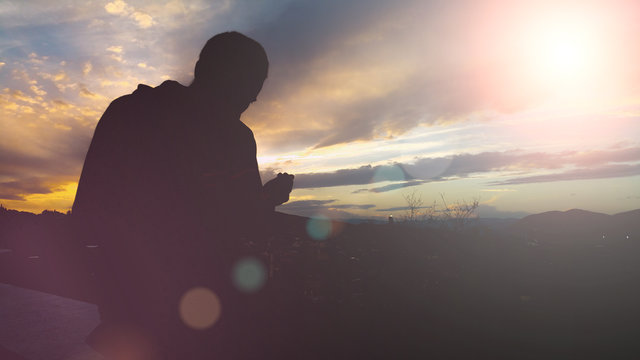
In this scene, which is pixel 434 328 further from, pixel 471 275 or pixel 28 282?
pixel 28 282

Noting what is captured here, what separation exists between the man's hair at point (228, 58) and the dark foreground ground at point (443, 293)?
0.79 metres

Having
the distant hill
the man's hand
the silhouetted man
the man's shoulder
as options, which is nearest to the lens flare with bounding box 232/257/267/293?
the silhouetted man

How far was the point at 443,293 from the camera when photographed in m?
3.53

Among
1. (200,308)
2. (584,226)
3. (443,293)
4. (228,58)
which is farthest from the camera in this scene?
(584,226)

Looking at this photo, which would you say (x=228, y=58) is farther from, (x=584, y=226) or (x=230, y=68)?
(x=584, y=226)

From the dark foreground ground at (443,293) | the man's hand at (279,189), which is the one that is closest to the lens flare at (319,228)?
the dark foreground ground at (443,293)

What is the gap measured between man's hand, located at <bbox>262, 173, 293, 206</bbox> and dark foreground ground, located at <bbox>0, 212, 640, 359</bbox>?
0.70ft

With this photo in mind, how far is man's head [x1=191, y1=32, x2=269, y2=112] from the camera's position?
63.9 inches

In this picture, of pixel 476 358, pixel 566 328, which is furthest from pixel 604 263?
pixel 476 358

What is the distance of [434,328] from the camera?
8.64 ft

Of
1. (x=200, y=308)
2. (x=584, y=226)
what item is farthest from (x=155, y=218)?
(x=584, y=226)

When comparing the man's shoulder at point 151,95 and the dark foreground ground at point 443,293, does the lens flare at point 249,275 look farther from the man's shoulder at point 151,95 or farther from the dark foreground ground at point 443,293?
the man's shoulder at point 151,95

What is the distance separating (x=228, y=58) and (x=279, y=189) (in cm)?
62

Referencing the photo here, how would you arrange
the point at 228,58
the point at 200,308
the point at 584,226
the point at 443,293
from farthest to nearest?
the point at 584,226 → the point at 443,293 → the point at 228,58 → the point at 200,308
